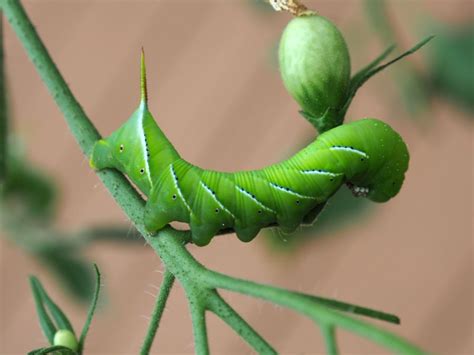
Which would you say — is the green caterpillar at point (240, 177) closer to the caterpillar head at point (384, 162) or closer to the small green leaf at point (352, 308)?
the caterpillar head at point (384, 162)

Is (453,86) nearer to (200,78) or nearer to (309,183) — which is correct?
(309,183)

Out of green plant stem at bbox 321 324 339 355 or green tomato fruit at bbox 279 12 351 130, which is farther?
green tomato fruit at bbox 279 12 351 130

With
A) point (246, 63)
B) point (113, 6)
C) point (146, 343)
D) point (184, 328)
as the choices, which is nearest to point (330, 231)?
point (146, 343)

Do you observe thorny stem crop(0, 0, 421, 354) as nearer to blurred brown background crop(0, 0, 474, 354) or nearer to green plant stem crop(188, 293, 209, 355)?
green plant stem crop(188, 293, 209, 355)

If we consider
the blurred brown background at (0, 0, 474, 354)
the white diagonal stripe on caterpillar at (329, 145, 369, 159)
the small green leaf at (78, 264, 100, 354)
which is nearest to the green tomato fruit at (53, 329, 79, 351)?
the small green leaf at (78, 264, 100, 354)

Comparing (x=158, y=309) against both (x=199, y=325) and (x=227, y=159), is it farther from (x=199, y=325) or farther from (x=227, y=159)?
(x=227, y=159)

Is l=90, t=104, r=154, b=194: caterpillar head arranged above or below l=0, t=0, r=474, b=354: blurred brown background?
above
